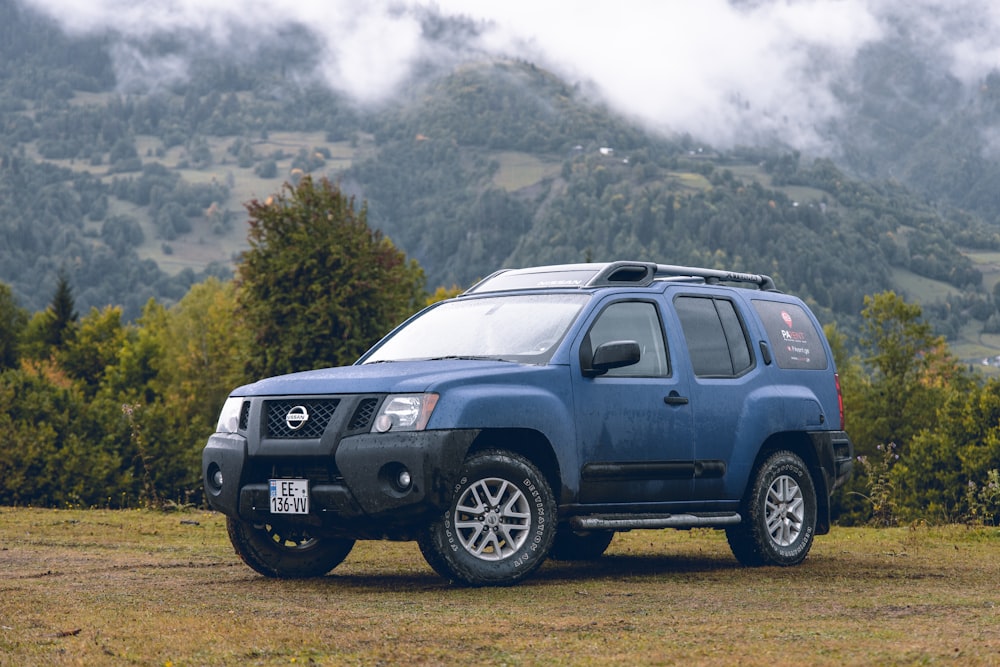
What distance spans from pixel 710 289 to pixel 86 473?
58.2 feet

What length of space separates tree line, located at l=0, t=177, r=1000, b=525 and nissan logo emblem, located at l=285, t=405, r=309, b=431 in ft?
28.3

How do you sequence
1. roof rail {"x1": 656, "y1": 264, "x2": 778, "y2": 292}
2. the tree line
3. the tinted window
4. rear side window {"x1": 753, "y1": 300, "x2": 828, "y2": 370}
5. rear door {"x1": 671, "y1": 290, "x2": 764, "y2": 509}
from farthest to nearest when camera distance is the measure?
the tree line, rear side window {"x1": 753, "y1": 300, "x2": 828, "y2": 370}, roof rail {"x1": 656, "y1": 264, "x2": 778, "y2": 292}, rear door {"x1": 671, "y1": 290, "x2": 764, "y2": 509}, the tinted window

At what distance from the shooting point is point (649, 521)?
30.6 feet

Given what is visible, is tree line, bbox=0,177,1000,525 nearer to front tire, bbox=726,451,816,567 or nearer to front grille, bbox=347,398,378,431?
front tire, bbox=726,451,816,567

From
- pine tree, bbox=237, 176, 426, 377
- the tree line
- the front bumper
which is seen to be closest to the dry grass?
the front bumper

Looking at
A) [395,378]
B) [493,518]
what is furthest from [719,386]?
[395,378]

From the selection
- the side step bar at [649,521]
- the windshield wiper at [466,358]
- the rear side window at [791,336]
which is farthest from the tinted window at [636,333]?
the rear side window at [791,336]

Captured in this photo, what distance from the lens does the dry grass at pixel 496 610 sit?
5.93 m

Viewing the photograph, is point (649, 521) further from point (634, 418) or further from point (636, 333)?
point (636, 333)

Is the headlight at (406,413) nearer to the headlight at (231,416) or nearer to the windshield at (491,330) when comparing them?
the windshield at (491,330)

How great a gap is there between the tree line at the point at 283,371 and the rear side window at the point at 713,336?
5468 mm

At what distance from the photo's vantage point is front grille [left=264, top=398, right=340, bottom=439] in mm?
8531

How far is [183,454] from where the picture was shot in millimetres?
37750

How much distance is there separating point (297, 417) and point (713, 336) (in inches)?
128
